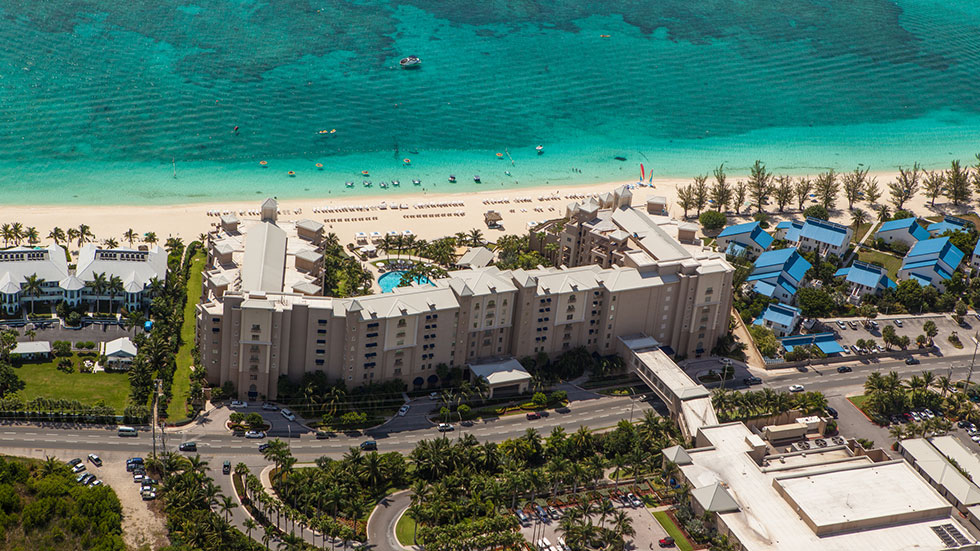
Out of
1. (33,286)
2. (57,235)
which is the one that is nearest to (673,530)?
(33,286)

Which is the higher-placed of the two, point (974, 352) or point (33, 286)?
point (974, 352)

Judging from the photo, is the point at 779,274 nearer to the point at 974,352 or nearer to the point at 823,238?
the point at 823,238

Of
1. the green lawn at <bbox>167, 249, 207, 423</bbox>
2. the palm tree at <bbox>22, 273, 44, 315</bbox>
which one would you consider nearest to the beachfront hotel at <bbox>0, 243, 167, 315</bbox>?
the palm tree at <bbox>22, 273, 44, 315</bbox>

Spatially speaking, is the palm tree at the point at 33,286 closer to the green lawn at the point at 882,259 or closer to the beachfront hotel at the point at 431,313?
the beachfront hotel at the point at 431,313

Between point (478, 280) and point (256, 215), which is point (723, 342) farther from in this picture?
point (256, 215)

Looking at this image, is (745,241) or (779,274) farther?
(745,241)

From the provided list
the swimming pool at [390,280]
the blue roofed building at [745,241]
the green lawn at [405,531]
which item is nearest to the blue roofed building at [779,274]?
the blue roofed building at [745,241]

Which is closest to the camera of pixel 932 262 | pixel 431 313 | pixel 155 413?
pixel 155 413
